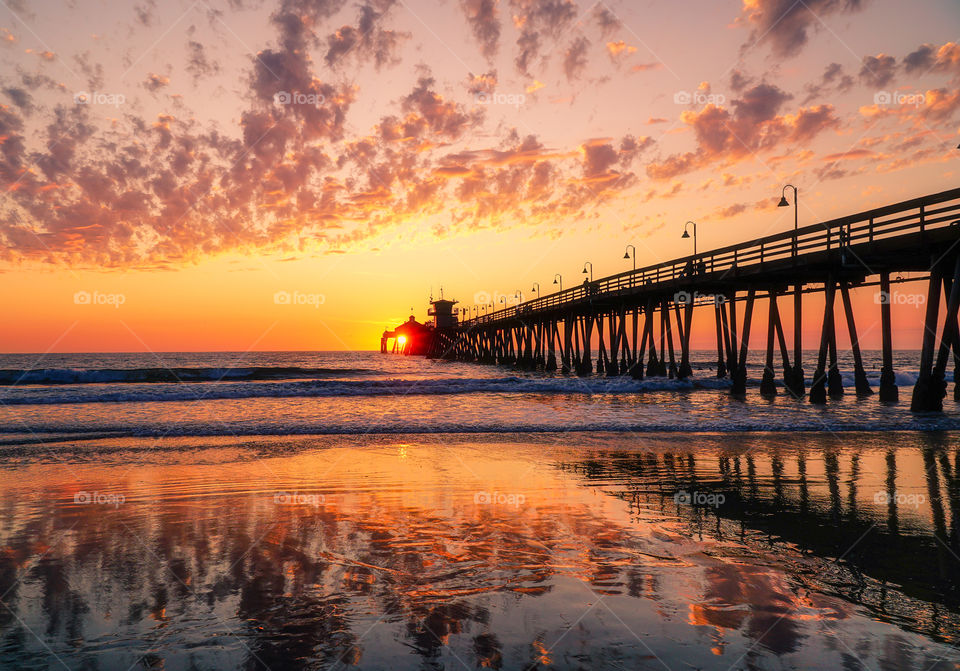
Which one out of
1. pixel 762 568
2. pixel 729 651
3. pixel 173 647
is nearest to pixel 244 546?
pixel 173 647

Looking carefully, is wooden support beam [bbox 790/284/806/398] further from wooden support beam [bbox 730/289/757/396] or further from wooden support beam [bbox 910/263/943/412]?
wooden support beam [bbox 910/263/943/412]

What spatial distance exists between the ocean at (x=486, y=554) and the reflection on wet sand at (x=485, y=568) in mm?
24

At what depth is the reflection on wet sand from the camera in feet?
10.4

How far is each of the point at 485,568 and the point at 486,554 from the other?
1.09ft

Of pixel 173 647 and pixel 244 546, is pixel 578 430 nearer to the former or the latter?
pixel 244 546

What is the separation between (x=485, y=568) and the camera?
445cm

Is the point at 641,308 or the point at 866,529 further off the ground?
the point at 641,308

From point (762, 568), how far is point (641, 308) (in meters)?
32.0

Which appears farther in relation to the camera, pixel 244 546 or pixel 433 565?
pixel 244 546

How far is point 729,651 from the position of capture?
3.07 meters

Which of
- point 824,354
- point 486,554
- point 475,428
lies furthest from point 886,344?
point 486,554

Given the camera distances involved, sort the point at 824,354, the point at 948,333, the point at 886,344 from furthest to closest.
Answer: the point at 824,354 < the point at 886,344 < the point at 948,333

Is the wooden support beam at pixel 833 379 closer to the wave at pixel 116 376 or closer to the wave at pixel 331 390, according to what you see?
the wave at pixel 331 390

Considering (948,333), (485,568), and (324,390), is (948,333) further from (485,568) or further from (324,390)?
(324,390)
